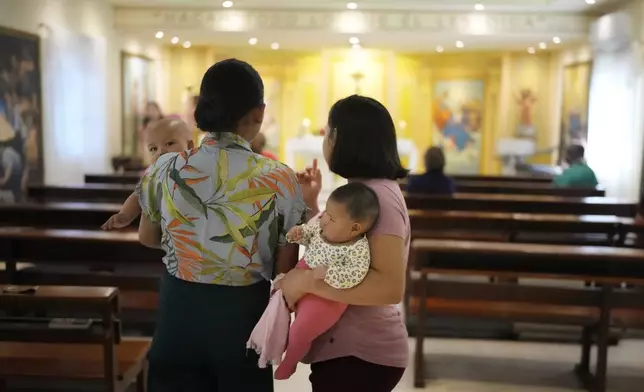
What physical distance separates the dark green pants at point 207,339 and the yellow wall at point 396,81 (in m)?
11.0

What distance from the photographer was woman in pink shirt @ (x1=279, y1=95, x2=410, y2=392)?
5.50 feet

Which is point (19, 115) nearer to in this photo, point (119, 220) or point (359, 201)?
point (119, 220)

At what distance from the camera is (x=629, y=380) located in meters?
4.03

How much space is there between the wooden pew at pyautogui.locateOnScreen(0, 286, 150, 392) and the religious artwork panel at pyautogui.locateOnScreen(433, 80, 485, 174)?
11475 millimetres

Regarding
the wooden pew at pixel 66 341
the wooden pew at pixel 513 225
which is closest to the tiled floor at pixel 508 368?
the wooden pew at pixel 513 225

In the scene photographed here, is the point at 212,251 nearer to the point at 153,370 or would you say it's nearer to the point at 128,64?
the point at 153,370

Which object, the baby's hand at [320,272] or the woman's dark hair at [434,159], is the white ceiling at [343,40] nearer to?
the woman's dark hair at [434,159]

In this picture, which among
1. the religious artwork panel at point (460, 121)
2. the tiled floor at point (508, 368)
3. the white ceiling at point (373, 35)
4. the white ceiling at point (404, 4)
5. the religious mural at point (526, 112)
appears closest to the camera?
the tiled floor at point (508, 368)

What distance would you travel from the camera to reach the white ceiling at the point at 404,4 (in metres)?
9.83

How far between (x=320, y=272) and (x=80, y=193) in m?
5.26

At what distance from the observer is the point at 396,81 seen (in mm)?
13500

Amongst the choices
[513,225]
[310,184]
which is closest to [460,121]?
[513,225]

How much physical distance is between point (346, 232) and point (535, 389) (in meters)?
2.71

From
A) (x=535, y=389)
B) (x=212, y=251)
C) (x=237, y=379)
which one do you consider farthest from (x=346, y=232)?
(x=535, y=389)
